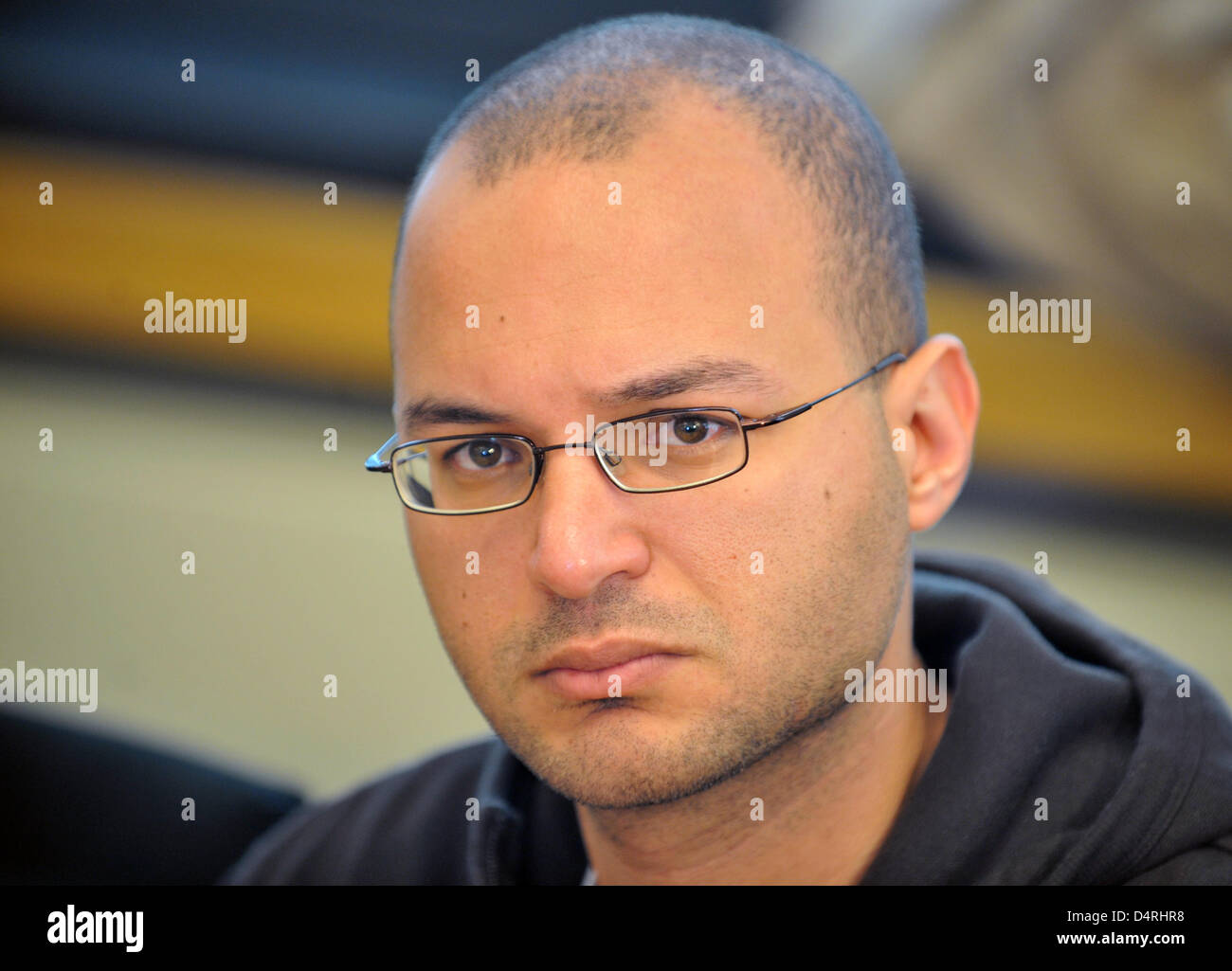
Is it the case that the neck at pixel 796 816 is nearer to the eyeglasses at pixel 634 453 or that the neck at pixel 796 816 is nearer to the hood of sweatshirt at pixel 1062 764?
the hood of sweatshirt at pixel 1062 764

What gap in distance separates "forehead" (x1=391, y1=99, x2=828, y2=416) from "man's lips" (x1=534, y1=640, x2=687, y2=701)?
24 cm

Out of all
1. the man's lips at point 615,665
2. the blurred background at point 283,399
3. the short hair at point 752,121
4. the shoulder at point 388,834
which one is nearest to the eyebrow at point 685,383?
the short hair at point 752,121

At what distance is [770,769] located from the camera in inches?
45.1

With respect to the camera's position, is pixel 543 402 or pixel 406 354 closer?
pixel 543 402

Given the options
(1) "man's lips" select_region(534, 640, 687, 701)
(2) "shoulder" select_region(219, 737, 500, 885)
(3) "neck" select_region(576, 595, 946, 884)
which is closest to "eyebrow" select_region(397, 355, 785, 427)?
(1) "man's lips" select_region(534, 640, 687, 701)

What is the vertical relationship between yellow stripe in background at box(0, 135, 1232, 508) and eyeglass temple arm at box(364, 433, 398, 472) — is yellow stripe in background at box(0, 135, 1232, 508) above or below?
above

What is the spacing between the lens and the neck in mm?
1159

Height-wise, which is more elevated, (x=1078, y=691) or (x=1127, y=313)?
(x=1127, y=313)

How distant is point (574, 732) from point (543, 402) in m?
0.32

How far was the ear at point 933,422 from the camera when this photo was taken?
1.18 m

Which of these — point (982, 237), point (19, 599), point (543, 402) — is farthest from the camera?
point (19, 599)

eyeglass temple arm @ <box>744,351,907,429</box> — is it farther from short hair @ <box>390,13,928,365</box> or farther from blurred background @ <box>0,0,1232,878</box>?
blurred background @ <box>0,0,1232,878</box>
